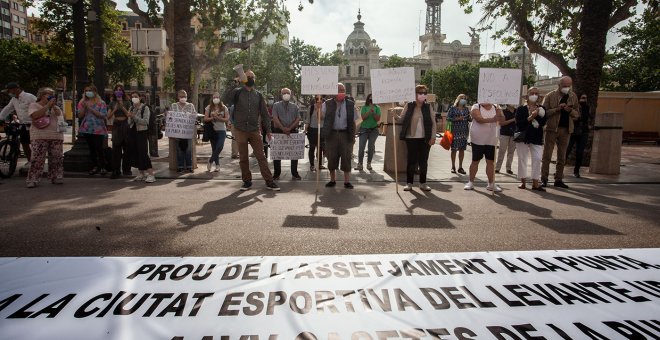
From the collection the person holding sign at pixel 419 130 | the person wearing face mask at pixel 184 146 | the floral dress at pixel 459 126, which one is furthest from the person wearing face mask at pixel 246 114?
the floral dress at pixel 459 126

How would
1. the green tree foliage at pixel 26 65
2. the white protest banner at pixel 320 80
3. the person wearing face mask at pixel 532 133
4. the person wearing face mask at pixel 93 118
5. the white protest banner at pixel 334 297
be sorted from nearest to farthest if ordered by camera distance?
the white protest banner at pixel 334 297
the person wearing face mask at pixel 532 133
the white protest banner at pixel 320 80
the person wearing face mask at pixel 93 118
the green tree foliage at pixel 26 65

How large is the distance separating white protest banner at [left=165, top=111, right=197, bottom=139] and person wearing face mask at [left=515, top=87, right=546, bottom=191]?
7147mm

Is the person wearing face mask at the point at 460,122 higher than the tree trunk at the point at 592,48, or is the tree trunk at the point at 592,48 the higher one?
the tree trunk at the point at 592,48

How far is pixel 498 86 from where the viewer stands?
26.3 feet

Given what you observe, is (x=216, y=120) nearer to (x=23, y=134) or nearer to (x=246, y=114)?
(x=246, y=114)

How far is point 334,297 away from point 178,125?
27.2 ft

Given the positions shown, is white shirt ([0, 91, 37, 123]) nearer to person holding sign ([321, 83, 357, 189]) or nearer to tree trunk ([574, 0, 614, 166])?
person holding sign ([321, 83, 357, 189])

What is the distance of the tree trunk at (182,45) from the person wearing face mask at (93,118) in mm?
4085

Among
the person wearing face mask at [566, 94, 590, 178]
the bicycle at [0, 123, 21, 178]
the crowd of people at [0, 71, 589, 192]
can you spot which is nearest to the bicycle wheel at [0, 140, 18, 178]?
the bicycle at [0, 123, 21, 178]

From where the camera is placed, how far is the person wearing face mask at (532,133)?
829cm

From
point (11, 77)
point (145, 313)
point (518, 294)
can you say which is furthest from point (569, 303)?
point (11, 77)

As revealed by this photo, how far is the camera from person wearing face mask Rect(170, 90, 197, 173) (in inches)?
409

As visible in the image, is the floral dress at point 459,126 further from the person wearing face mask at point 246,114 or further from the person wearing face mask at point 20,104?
the person wearing face mask at point 20,104

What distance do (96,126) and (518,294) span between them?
8.96 m
